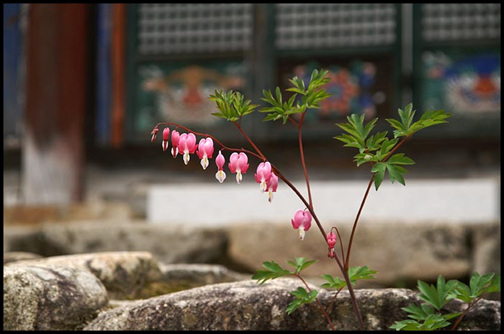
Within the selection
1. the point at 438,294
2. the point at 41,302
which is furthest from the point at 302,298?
the point at 41,302

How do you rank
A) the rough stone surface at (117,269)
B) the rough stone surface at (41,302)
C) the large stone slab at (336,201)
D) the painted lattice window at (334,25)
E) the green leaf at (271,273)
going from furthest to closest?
the painted lattice window at (334,25)
the large stone slab at (336,201)
the rough stone surface at (117,269)
the rough stone surface at (41,302)
the green leaf at (271,273)

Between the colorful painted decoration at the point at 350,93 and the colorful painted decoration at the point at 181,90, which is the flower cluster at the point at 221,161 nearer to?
the colorful painted decoration at the point at 350,93

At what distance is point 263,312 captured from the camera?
2.35 meters

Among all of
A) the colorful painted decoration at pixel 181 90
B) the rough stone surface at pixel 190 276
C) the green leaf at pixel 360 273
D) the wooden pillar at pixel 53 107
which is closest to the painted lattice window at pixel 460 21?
the colorful painted decoration at pixel 181 90

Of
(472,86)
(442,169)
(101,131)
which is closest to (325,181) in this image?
(442,169)

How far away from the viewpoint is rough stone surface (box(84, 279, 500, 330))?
232 cm

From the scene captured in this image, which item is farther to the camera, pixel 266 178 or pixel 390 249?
pixel 390 249

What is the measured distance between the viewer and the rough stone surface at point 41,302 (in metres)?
2.47

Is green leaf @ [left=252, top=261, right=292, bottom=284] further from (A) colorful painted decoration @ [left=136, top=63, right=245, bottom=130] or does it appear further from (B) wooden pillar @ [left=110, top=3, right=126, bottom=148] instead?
(B) wooden pillar @ [left=110, top=3, right=126, bottom=148]

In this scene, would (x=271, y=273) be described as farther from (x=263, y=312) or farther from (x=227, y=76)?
(x=227, y=76)

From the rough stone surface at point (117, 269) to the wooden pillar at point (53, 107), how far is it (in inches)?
134

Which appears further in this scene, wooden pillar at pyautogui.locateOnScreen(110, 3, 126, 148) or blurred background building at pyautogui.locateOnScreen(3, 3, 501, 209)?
wooden pillar at pyautogui.locateOnScreen(110, 3, 126, 148)

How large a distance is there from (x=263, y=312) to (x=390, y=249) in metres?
2.59

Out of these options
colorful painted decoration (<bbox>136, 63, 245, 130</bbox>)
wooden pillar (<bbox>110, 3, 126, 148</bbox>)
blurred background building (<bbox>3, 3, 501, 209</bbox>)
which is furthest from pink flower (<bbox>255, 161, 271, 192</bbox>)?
wooden pillar (<bbox>110, 3, 126, 148</bbox>)
